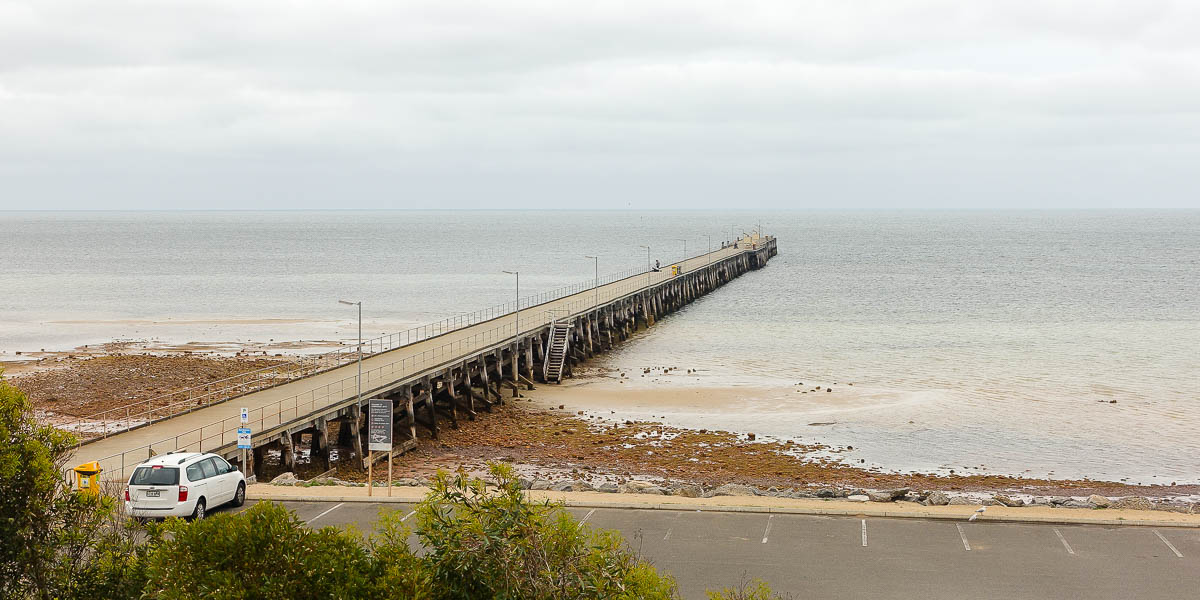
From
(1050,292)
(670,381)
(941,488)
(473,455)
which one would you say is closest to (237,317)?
(670,381)

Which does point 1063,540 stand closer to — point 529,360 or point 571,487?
point 571,487

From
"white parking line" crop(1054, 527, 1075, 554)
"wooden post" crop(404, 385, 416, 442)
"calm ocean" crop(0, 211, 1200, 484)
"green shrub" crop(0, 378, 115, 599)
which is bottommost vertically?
"calm ocean" crop(0, 211, 1200, 484)

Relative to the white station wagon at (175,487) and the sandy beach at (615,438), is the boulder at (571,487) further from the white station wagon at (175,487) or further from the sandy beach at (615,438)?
the white station wagon at (175,487)

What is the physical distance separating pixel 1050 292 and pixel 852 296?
695 inches

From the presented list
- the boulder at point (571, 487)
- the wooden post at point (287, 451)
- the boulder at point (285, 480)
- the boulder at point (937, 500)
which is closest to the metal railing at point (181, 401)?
the wooden post at point (287, 451)

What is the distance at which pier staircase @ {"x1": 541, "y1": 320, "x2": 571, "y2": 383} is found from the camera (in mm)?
48375

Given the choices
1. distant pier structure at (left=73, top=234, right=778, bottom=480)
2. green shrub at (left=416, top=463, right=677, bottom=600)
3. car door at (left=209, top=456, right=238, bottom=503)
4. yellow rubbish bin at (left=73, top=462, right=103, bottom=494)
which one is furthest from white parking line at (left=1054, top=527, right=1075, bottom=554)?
yellow rubbish bin at (left=73, top=462, right=103, bottom=494)

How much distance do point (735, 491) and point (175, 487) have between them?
12939mm

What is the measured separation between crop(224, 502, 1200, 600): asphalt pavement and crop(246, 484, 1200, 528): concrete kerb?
0.23 m

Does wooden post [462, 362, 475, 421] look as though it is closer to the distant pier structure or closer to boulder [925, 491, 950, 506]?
the distant pier structure

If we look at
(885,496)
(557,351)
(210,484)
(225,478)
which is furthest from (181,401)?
(885,496)

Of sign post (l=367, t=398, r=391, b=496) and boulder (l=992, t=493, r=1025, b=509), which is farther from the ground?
sign post (l=367, t=398, r=391, b=496)

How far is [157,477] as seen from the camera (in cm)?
1903

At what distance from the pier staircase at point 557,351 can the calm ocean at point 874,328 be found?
4524mm
